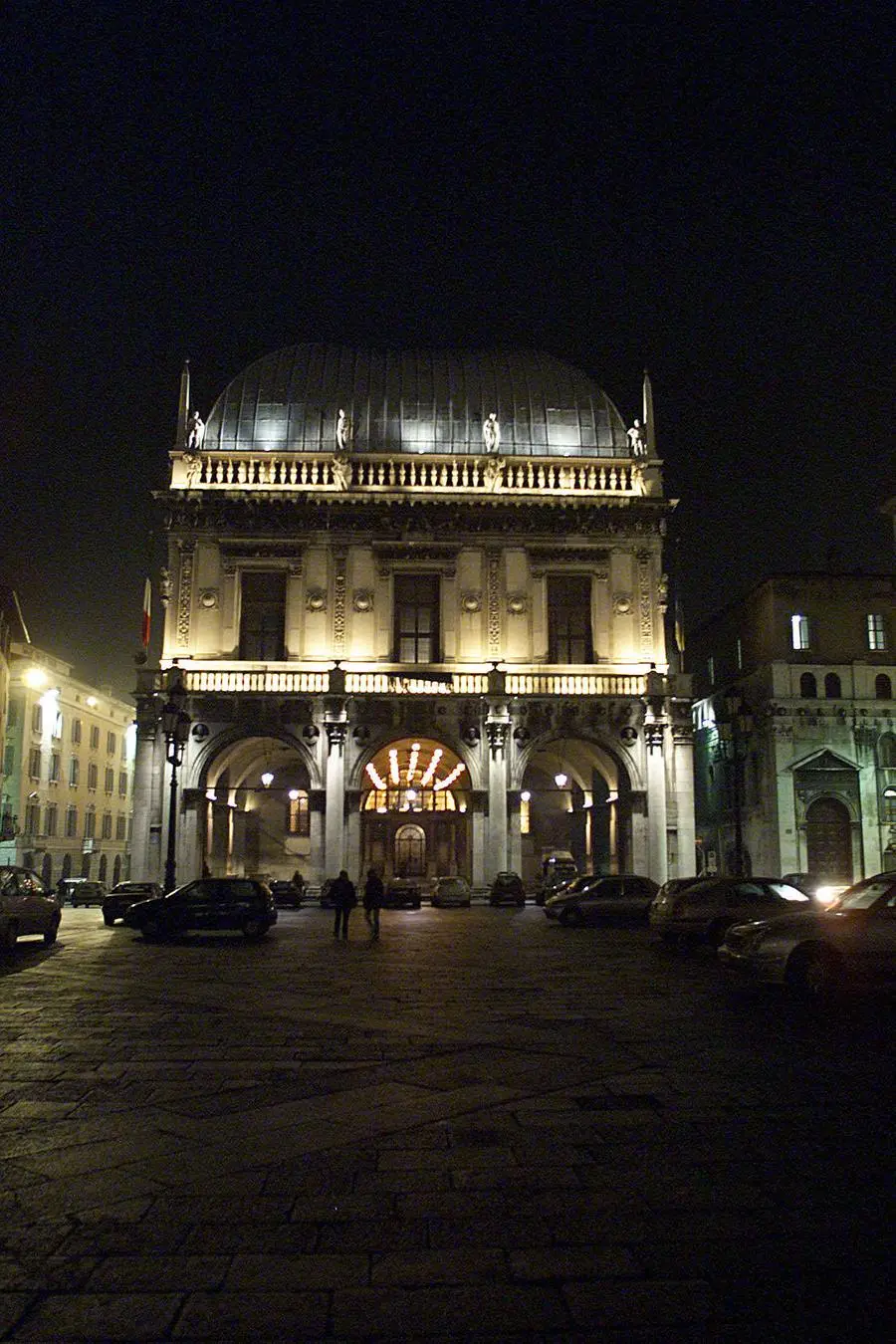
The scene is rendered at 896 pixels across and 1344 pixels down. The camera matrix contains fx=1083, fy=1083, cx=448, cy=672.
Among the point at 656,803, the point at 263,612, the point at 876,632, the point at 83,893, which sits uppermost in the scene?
the point at 876,632

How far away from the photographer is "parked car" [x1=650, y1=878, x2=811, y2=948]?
21484mm

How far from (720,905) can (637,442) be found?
28.1 m

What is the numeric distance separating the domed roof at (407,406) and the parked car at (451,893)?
18169mm

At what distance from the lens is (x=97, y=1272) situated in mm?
5094

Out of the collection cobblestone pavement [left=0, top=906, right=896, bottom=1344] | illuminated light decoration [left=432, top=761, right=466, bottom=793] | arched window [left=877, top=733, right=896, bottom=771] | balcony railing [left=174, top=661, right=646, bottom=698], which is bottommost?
cobblestone pavement [left=0, top=906, right=896, bottom=1344]

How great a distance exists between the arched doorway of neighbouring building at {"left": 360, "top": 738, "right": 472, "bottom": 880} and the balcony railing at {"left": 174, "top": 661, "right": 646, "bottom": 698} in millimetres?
3524

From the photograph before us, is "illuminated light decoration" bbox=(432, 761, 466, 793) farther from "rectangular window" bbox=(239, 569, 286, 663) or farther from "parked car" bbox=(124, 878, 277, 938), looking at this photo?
"parked car" bbox=(124, 878, 277, 938)

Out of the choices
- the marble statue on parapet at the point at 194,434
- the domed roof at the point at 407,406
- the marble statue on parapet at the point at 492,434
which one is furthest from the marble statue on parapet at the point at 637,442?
the marble statue on parapet at the point at 194,434

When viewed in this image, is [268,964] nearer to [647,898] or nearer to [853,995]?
[853,995]

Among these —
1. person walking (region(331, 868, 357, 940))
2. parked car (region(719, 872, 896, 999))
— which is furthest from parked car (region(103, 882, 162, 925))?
parked car (region(719, 872, 896, 999))

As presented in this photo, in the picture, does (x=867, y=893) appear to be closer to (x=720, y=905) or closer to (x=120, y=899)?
(x=720, y=905)

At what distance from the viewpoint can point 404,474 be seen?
4453 cm

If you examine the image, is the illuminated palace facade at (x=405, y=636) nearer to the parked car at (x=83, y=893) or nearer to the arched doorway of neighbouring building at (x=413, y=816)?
the arched doorway of neighbouring building at (x=413, y=816)

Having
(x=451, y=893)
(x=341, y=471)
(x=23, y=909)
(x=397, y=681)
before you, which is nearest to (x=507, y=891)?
(x=451, y=893)
